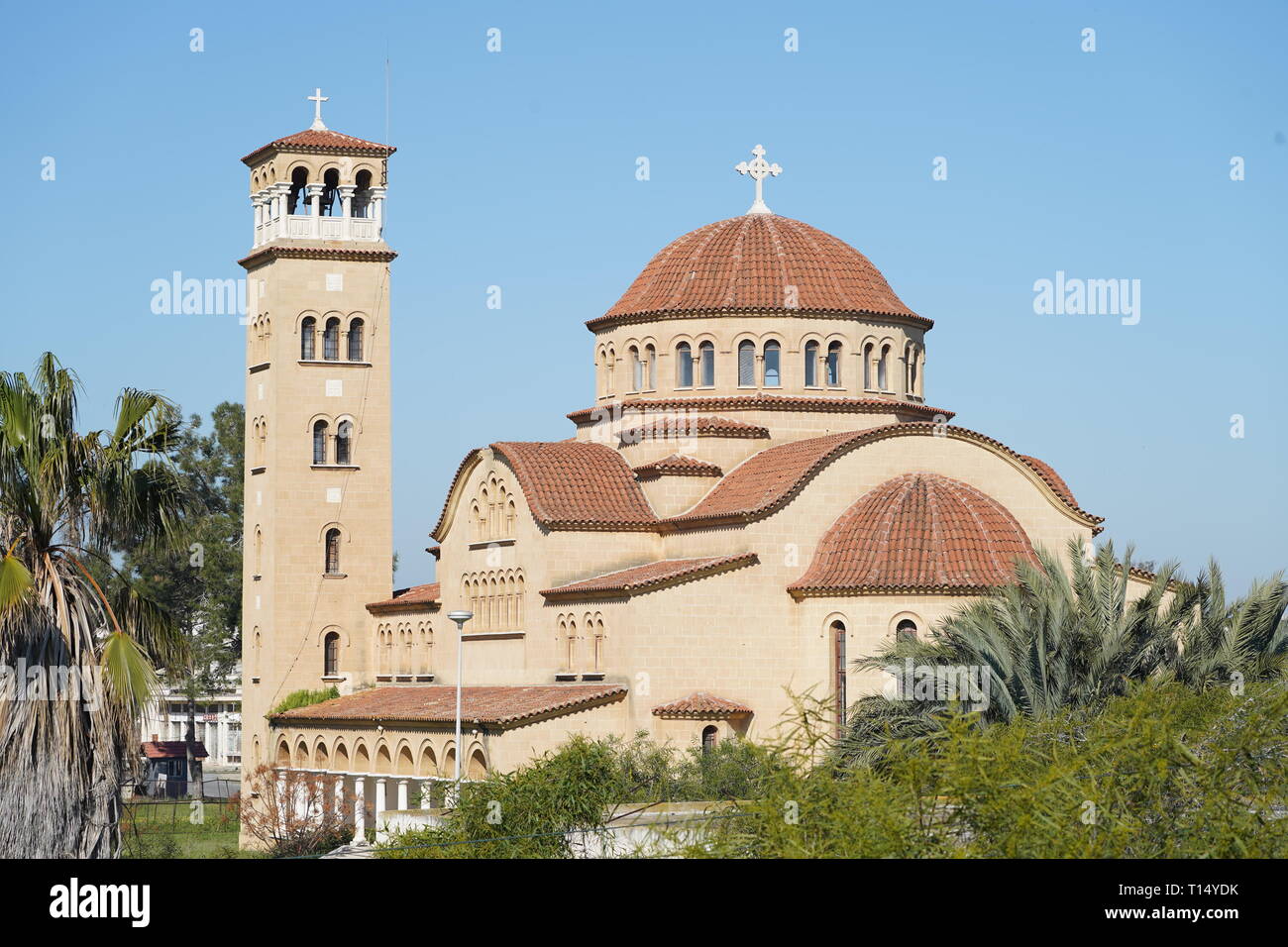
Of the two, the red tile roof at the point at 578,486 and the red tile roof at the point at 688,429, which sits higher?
the red tile roof at the point at 688,429

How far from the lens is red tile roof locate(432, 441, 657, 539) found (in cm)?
4509

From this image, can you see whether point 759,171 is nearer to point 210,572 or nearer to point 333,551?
point 333,551

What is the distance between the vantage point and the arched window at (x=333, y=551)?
5422 cm

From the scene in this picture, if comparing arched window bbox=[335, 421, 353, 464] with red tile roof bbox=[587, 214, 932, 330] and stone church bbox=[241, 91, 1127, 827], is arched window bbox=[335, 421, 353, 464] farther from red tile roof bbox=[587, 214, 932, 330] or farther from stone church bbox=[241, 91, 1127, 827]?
red tile roof bbox=[587, 214, 932, 330]

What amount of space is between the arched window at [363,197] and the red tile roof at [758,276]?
324 inches

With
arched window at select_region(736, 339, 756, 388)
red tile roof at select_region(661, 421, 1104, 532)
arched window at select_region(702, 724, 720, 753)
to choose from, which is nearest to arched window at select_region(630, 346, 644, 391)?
arched window at select_region(736, 339, 756, 388)

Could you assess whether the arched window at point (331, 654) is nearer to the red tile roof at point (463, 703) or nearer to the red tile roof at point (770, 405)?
the red tile roof at point (463, 703)

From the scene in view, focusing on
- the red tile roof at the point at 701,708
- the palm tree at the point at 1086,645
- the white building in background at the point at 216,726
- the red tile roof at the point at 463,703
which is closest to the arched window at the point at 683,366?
the red tile roof at the point at 463,703

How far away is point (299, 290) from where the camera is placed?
176 ft

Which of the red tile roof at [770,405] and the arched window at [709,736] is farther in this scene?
the red tile roof at [770,405]

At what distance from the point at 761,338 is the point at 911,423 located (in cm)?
608

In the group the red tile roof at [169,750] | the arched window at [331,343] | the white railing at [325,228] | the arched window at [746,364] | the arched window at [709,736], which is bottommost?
the arched window at [709,736]

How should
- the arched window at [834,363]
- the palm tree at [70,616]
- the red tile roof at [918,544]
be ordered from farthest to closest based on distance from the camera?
the arched window at [834,363]
the red tile roof at [918,544]
the palm tree at [70,616]
